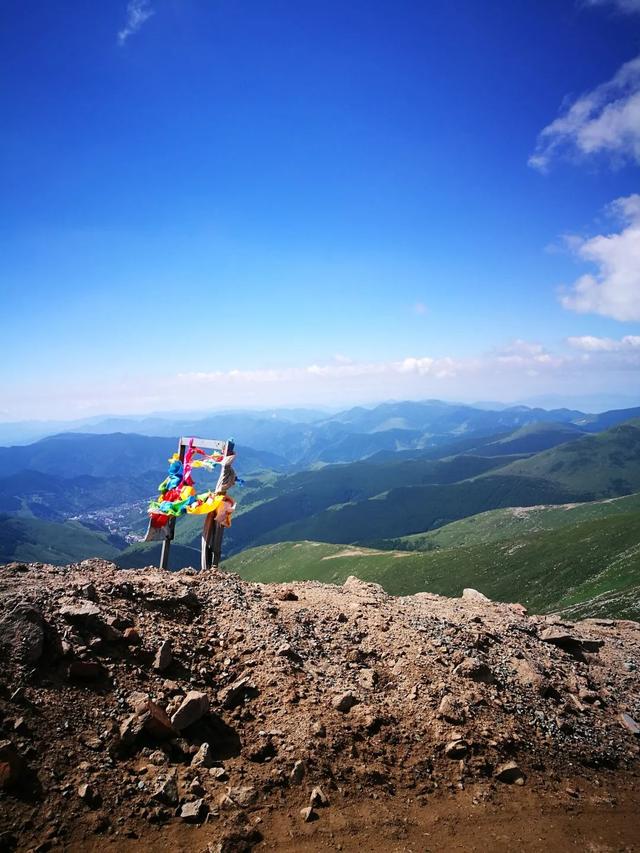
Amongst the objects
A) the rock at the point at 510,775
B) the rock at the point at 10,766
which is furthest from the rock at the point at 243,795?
the rock at the point at 510,775

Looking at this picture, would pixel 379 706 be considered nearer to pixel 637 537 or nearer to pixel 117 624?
pixel 117 624

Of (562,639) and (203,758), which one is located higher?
(203,758)

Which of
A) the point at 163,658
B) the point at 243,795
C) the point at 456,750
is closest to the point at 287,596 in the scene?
the point at 163,658

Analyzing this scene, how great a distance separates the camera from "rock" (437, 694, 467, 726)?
920 cm

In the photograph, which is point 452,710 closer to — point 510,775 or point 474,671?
point 510,775

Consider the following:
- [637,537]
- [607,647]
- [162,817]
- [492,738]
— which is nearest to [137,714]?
[162,817]

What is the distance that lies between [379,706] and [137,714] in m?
4.83

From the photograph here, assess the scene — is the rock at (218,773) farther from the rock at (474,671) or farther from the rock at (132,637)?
the rock at (474,671)

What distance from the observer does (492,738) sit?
8.98 meters

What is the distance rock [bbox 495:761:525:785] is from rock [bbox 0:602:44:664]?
8.98m

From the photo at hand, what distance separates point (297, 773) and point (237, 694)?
2.08m

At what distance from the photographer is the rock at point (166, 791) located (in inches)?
268

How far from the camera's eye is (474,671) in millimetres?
10727

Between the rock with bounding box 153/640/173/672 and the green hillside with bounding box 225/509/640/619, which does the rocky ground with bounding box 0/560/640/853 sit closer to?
the rock with bounding box 153/640/173/672
